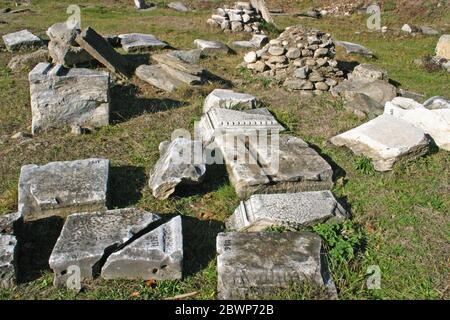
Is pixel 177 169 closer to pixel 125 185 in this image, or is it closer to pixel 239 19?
pixel 125 185

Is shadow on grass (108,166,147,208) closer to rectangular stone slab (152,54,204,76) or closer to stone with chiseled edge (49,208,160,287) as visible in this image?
stone with chiseled edge (49,208,160,287)

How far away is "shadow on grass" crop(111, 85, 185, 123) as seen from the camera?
289 inches

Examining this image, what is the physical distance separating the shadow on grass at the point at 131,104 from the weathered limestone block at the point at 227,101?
2.14ft

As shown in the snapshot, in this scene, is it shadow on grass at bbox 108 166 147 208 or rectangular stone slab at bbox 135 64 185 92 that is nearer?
shadow on grass at bbox 108 166 147 208

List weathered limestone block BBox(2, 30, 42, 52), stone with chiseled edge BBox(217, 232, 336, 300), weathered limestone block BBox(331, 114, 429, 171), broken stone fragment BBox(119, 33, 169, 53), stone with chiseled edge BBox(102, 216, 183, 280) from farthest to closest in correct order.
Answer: broken stone fragment BBox(119, 33, 169, 53), weathered limestone block BBox(2, 30, 42, 52), weathered limestone block BBox(331, 114, 429, 171), stone with chiseled edge BBox(102, 216, 183, 280), stone with chiseled edge BBox(217, 232, 336, 300)

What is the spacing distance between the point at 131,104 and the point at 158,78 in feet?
3.87

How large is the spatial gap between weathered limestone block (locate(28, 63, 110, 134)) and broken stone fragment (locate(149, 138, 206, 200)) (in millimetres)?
1908

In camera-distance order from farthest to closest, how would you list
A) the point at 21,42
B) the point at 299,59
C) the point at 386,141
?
the point at 21,42, the point at 299,59, the point at 386,141

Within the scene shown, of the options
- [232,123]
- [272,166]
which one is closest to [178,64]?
[232,123]

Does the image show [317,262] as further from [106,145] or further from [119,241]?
[106,145]

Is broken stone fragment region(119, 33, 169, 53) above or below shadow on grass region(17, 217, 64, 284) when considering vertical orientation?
above

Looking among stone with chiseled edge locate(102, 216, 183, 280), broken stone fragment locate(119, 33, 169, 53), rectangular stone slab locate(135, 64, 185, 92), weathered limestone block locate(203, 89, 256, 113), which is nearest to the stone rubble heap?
broken stone fragment locate(119, 33, 169, 53)

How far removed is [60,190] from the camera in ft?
15.6
